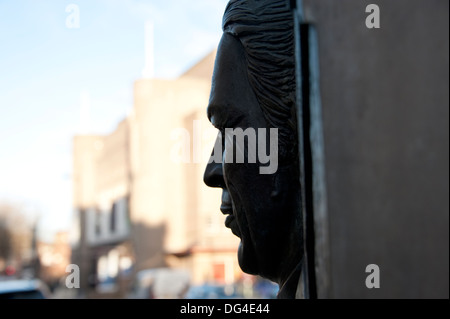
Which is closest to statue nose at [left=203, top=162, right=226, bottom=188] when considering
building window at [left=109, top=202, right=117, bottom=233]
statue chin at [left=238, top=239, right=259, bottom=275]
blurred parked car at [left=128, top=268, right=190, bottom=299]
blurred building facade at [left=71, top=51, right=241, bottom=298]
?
statue chin at [left=238, top=239, right=259, bottom=275]

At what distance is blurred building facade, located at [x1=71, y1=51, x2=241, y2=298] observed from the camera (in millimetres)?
33031

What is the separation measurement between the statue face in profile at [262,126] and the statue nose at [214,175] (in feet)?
0.15

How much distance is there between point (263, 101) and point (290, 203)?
0.81 feet

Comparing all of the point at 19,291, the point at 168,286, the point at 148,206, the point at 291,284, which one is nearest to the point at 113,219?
the point at 148,206

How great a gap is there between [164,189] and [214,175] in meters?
36.9

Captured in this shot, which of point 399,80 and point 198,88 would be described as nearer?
point 399,80

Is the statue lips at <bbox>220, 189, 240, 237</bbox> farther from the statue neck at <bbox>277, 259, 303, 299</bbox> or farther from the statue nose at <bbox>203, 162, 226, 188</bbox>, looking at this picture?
the statue neck at <bbox>277, 259, 303, 299</bbox>

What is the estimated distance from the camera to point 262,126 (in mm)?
1384

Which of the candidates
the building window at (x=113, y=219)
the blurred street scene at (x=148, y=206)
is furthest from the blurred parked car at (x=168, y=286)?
the building window at (x=113, y=219)

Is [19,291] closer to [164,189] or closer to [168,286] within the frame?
[168,286]

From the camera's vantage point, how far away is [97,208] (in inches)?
2144

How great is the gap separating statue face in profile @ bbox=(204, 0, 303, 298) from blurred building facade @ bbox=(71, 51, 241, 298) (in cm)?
2477

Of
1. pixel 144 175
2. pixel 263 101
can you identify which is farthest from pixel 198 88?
pixel 263 101
